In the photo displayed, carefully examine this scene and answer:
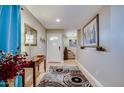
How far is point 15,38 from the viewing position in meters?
2.16

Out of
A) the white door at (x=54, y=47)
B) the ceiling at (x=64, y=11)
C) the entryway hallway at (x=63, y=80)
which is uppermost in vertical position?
the ceiling at (x=64, y=11)

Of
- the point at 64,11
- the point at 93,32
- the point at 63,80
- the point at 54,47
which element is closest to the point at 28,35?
the point at 64,11

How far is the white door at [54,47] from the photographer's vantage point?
7.43 metres

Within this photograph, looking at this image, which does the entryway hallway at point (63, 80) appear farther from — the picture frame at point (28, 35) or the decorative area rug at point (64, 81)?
the picture frame at point (28, 35)

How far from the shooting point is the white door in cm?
743

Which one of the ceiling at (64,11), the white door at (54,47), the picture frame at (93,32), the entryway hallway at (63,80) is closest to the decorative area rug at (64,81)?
the entryway hallway at (63,80)

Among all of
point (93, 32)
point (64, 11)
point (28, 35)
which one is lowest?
point (28, 35)

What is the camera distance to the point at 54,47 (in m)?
7.50

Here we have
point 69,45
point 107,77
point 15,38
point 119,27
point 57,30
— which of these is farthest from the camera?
point 69,45

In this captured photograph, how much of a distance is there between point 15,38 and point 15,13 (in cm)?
46

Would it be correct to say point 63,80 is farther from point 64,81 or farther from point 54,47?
point 54,47

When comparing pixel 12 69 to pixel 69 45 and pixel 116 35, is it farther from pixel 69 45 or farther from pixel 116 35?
pixel 69 45
